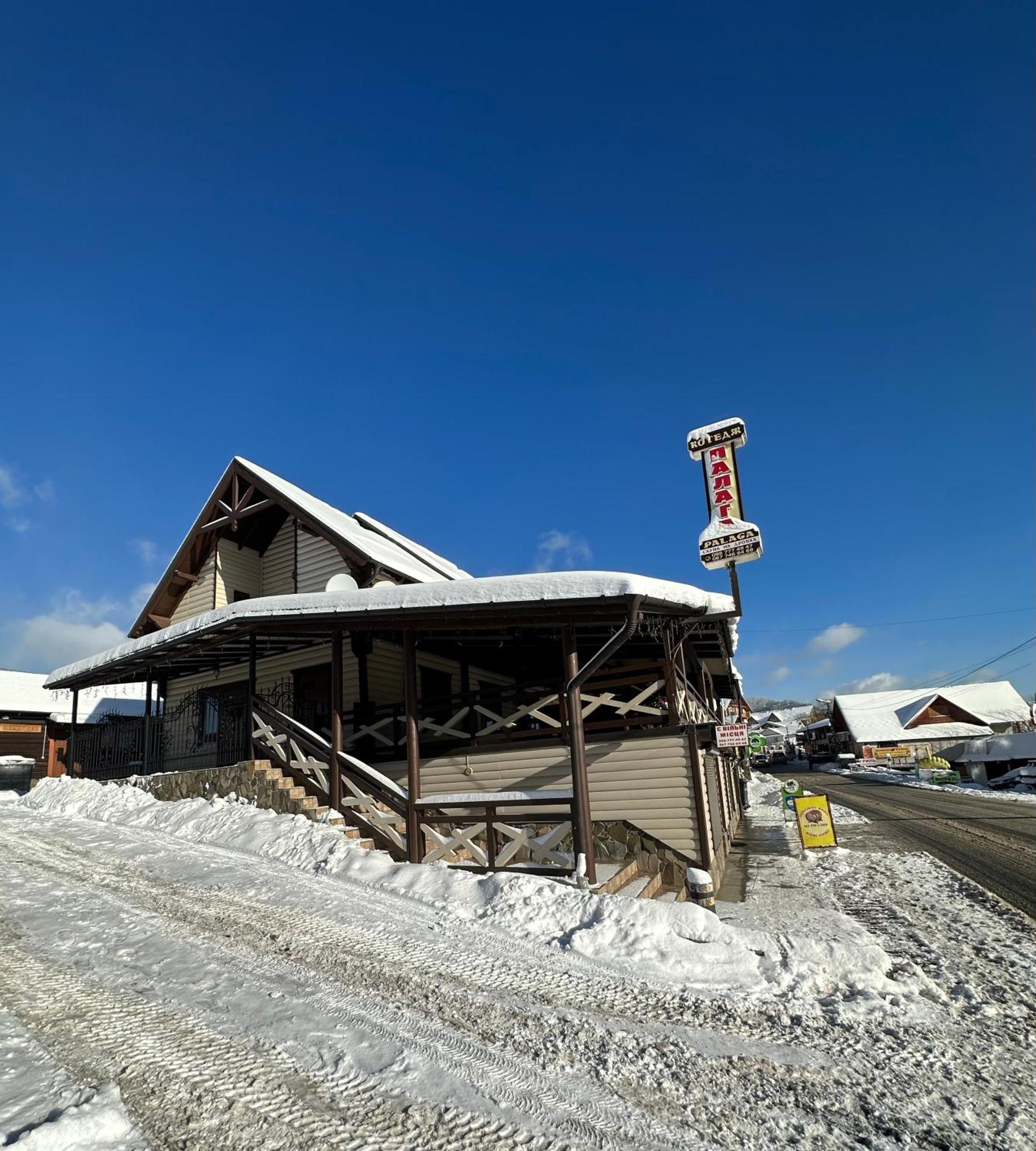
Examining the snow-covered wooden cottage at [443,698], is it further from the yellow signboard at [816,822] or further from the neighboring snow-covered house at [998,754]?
the neighboring snow-covered house at [998,754]

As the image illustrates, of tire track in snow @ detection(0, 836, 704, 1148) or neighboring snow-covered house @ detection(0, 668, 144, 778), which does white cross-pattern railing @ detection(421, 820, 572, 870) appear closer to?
tire track in snow @ detection(0, 836, 704, 1148)

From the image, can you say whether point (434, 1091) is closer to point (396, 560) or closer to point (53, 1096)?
point (53, 1096)

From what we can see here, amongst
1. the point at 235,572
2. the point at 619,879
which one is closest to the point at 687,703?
the point at 619,879

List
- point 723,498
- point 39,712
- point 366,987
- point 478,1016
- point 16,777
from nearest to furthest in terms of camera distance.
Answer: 1. point 478,1016
2. point 366,987
3. point 723,498
4. point 16,777
5. point 39,712

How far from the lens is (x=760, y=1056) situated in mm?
4926

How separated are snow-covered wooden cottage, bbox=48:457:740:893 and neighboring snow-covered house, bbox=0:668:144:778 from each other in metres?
15.6

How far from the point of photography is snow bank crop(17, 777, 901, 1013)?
6547 mm

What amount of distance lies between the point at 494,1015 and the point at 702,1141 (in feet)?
6.61

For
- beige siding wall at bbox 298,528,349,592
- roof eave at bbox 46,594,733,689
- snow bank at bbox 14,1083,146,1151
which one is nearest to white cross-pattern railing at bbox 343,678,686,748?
roof eave at bbox 46,594,733,689

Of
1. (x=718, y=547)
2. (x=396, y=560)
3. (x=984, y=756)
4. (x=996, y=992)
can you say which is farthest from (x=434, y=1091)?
(x=984, y=756)

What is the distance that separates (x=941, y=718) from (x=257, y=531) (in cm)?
6710

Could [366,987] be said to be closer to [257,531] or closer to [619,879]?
[619,879]

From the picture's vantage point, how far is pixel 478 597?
403 inches

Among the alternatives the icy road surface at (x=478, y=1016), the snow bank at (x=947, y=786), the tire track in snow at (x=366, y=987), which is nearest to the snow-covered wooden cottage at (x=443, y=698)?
the icy road surface at (x=478, y=1016)
